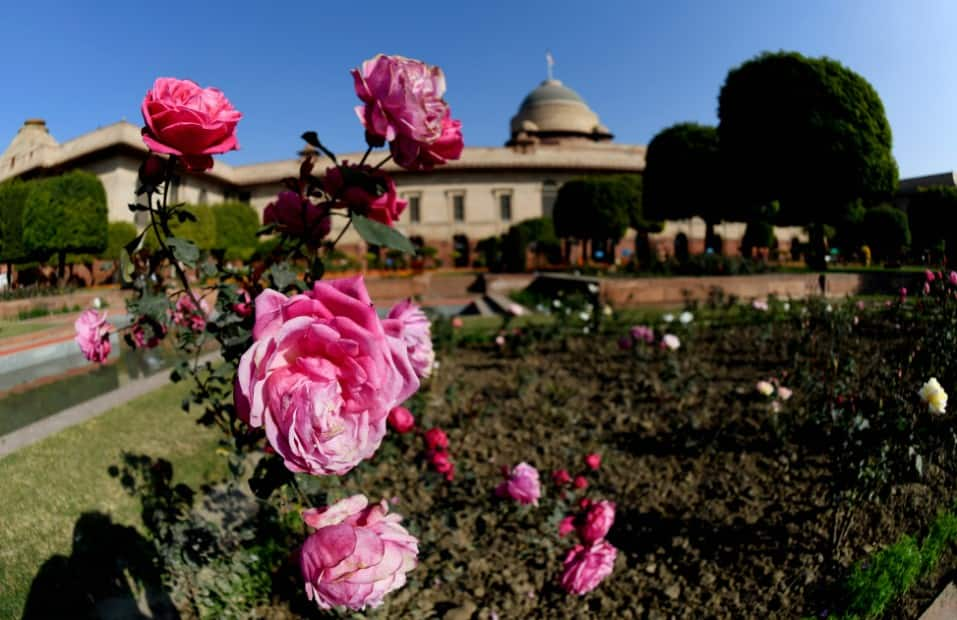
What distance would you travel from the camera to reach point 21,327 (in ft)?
4.32

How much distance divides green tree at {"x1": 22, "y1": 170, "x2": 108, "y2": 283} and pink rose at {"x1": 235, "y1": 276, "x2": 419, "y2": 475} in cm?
95

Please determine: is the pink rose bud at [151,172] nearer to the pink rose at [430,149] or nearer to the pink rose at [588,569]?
the pink rose at [430,149]

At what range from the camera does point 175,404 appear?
12.1ft

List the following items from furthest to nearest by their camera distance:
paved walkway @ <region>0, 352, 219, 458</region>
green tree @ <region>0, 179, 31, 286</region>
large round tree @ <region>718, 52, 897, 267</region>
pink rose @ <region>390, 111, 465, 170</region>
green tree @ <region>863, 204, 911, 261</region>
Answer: large round tree @ <region>718, 52, 897, 267</region> → green tree @ <region>863, 204, 911, 261</region> → paved walkway @ <region>0, 352, 219, 458</region> → green tree @ <region>0, 179, 31, 286</region> → pink rose @ <region>390, 111, 465, 170</region>

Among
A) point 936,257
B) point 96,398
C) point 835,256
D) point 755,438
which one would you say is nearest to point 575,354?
point 755,438

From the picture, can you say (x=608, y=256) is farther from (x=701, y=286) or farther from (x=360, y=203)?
(x=360, y=203)

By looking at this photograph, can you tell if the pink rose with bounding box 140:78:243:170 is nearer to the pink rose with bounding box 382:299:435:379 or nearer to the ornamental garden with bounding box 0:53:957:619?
the ornamental garden with bounding box 0:53:957:619

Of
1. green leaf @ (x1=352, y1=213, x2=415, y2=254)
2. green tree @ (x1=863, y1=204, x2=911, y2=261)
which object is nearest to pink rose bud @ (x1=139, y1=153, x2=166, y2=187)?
green leaf @ (x1=352, y1=213, x2=415, y2=254)

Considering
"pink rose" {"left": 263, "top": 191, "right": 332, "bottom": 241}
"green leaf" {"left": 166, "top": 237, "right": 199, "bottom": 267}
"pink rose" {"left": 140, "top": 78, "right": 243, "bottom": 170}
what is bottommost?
"green leaf" {"left": 166, "top": 237, "right": 199, "bottom": 267}

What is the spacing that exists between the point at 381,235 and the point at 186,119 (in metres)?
0.35

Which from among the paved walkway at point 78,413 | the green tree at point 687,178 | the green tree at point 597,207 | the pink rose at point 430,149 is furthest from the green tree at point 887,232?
the green tree at point 597,207

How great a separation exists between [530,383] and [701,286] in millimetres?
5294

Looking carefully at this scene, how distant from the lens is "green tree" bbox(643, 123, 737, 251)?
65.6 feet

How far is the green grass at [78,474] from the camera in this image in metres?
1.27
